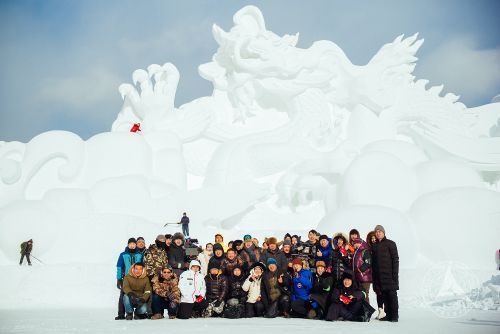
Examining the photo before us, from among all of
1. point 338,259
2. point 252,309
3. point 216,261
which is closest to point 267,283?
point 252,309

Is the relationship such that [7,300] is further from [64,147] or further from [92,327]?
[64,147]

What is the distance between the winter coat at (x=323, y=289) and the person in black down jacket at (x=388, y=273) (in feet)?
2.24

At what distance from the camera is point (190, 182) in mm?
24781

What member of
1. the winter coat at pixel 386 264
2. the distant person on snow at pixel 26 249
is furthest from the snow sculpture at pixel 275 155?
the winter coat at pixel 386 264

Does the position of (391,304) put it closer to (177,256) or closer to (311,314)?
(311,314)

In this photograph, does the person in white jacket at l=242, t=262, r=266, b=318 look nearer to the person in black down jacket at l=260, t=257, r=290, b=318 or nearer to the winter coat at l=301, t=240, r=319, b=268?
the person in black down jacket at l=260, t=257, r=290, b=318

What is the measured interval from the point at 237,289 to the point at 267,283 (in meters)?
0.47

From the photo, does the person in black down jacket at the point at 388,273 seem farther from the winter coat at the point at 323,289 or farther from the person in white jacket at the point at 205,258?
the person in white jacket at the point at 205,258

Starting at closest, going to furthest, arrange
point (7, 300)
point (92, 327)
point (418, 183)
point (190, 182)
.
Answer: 1. point (92, 327)
2. point (7, 300)
3. point (418, 183)
4. point (190, 182)

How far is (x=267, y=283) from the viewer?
26.7 feet

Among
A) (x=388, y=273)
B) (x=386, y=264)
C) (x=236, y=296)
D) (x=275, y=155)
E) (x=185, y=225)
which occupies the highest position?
(x=275, y=155)

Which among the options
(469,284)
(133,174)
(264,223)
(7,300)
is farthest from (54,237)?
(469,284)

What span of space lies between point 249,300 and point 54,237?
1022 centimetres

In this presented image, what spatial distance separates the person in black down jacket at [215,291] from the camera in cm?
816
